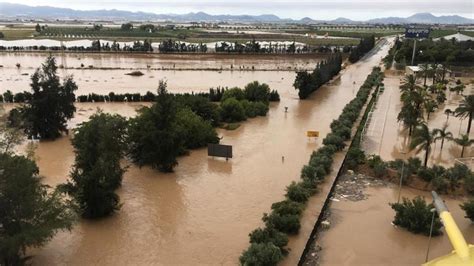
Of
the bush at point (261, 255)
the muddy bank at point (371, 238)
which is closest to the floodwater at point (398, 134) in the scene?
the muddy bank at point (371, 238)

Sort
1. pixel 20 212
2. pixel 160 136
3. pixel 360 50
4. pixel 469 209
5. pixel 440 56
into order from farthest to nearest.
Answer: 1. pixel 360 50
2. pixel 440 56
3. pixel 160 136
4. pixel 469 209
5. pixel 20 212

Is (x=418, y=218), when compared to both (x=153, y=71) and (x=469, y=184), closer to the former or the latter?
(x=469, y=184)

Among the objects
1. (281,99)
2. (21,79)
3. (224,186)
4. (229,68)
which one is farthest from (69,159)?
(229,68)

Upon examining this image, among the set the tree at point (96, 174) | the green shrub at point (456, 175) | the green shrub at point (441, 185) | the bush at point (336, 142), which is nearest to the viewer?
the tree at point (96, 174)

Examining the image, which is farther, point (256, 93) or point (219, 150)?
point (256, 93)

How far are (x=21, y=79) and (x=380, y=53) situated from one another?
79.9 m

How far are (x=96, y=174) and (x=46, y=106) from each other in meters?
15.3

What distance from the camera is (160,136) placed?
2431cm

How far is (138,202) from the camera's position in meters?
21.4

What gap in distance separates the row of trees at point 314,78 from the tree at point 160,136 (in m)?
26.0

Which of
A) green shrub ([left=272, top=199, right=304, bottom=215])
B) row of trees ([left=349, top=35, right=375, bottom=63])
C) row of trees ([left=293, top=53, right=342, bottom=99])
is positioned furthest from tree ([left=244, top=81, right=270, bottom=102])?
row of trees ([left=349, top=35, right=375, bottom=63])

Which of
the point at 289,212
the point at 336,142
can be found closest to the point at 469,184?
the point at 336,142

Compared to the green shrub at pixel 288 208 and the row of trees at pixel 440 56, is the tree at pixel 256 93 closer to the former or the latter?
the green shrub at pixel 288 208

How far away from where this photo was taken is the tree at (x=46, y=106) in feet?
103
